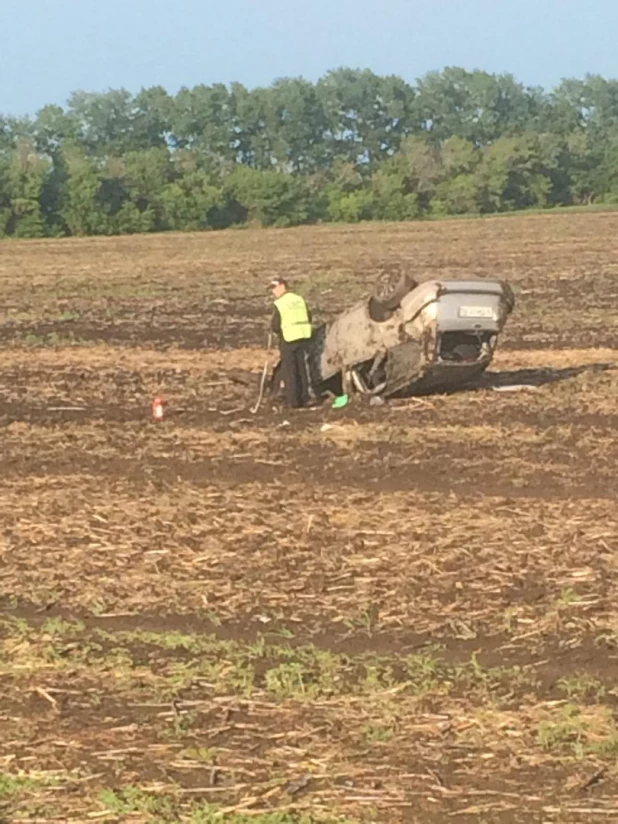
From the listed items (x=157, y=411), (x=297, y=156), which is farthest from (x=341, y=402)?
(x=297, y=156)

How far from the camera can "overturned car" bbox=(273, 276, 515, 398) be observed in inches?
515

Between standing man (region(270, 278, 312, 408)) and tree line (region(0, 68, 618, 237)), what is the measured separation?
196 feet

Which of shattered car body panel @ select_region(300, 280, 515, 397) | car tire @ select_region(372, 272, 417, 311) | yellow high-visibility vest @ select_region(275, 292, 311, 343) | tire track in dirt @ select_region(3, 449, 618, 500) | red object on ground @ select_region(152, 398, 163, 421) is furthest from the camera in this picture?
yellow high-visibility vest @ select_region(275, 292, 311, 343)

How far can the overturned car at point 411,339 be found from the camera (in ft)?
42.9

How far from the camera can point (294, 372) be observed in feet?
45.5

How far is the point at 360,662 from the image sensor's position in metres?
6.50

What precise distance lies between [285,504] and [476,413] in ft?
13.0

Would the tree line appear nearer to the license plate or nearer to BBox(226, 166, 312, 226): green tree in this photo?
BBox(226, 166, 312, 226): green tree

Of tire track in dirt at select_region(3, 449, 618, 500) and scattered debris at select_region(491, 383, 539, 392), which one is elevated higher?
scattered debris at select_region(491, 383, 539, 392)

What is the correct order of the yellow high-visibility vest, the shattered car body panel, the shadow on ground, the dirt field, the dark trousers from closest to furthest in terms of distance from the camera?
the dirt field → the shattered car body panel → the yellow high-visibility vest → the dark trousers → the shadow on ground

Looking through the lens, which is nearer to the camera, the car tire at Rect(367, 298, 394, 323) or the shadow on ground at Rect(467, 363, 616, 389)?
the car tire at Rect(367, 298, 394, 323)

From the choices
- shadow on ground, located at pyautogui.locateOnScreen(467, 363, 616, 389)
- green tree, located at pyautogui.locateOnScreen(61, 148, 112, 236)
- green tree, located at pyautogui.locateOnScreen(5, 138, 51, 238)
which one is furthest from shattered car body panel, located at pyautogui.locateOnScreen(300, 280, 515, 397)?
green tree, located at pyautogui.locateOnScreen(5, 138, 51, 238)

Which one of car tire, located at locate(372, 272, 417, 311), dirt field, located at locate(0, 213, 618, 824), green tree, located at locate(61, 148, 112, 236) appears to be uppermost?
green tree, located at locate(61, 148, 112, 236)

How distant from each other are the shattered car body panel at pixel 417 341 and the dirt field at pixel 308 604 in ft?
1.05
